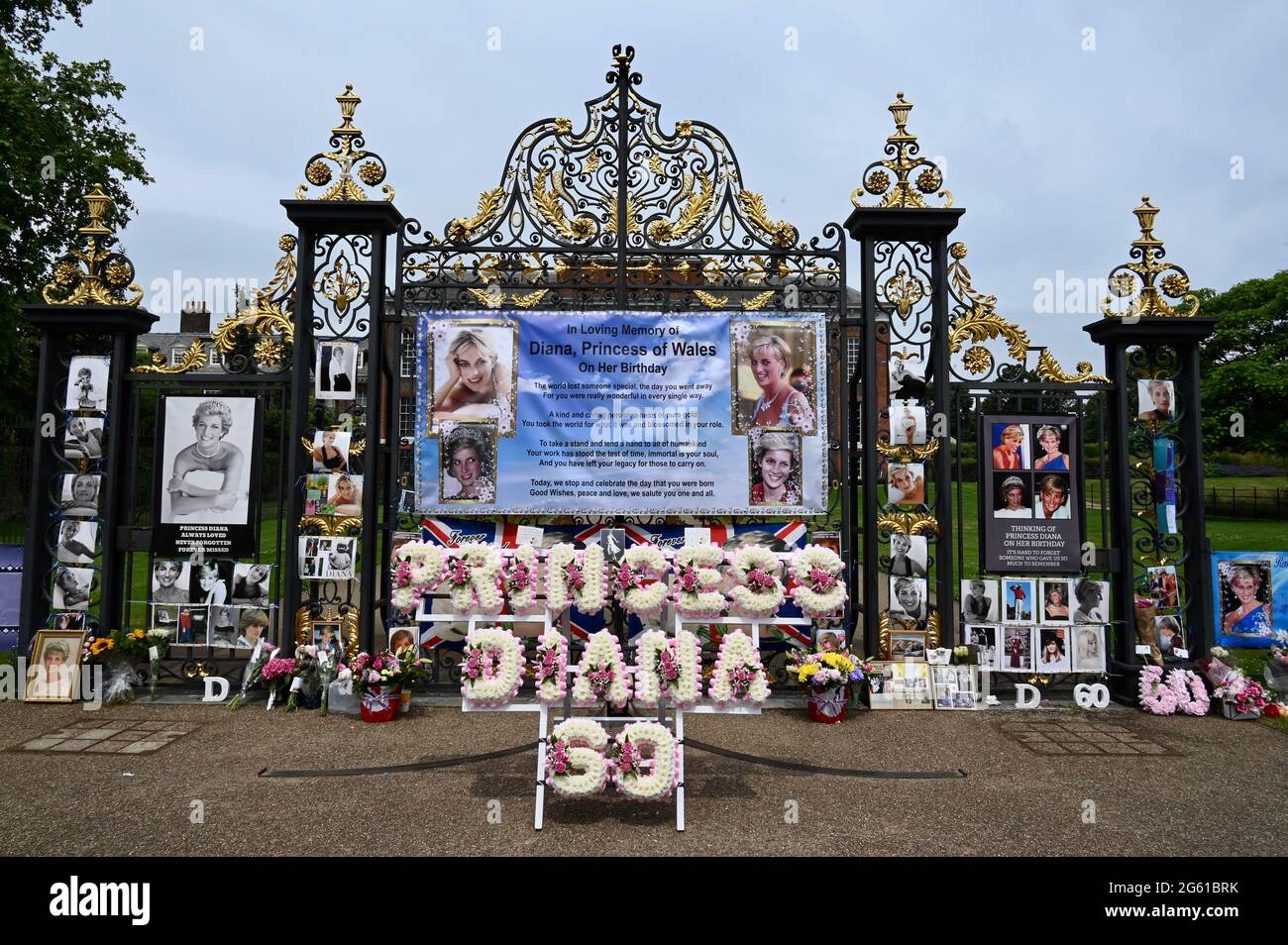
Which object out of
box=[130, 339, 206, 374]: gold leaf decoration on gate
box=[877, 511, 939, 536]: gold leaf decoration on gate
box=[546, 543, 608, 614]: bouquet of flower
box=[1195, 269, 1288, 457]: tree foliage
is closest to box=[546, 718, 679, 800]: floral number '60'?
box=[546, 543, 608, 614]: bouquet of flower

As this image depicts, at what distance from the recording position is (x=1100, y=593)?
7.16 metres

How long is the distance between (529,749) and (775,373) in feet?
13.5

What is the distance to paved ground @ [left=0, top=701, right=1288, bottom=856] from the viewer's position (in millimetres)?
4203

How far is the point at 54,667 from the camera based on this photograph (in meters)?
6.93

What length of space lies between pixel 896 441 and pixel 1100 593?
2.43 m

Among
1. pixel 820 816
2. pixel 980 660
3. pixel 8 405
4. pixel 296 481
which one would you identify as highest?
pixel 8 405

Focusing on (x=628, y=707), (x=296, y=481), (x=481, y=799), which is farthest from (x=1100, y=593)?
(x=296, y=481)

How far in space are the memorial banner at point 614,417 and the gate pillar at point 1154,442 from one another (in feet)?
9.70

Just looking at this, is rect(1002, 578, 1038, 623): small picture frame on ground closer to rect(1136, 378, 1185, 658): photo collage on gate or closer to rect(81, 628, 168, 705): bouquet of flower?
rect(1136, 378, 1185, 658): photo collage on gate

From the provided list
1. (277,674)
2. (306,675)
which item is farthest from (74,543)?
(306,675)

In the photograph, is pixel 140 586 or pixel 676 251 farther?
pixel 140 586

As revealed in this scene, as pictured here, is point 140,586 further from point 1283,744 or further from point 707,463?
point 1283,744

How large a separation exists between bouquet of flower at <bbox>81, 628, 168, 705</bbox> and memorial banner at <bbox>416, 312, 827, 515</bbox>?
110 inches

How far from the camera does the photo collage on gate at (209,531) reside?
7184 millimetres
